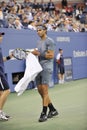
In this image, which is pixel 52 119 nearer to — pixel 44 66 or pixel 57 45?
pixel 44 66

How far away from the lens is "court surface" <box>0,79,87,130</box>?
23.9ft

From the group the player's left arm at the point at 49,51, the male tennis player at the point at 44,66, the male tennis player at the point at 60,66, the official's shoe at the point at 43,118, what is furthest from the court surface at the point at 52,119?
the male tennis player at the point at 60,66

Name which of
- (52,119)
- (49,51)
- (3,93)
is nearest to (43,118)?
(52,119)

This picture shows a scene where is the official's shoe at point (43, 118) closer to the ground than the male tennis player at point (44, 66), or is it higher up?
closer to the ground

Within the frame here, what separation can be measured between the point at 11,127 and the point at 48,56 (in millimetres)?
1552

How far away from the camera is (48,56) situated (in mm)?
7699

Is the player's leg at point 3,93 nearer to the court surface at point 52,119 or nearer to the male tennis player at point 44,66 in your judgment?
the court surface at point 52,119

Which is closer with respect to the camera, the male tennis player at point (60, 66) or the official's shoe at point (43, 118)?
the official's shoe at point (43, 118)

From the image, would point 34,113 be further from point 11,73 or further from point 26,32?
point 26,32

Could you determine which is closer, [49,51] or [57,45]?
[49,51]

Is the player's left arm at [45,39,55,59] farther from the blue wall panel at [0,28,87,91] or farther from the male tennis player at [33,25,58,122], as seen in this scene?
the blue wall panel at [0,28,87,91]

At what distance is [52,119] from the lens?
793 cm

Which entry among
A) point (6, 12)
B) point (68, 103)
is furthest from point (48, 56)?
point (6, 12)

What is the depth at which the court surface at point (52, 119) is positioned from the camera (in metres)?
7.29
